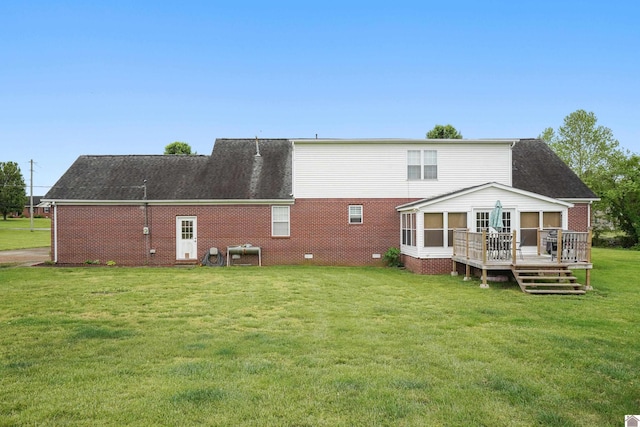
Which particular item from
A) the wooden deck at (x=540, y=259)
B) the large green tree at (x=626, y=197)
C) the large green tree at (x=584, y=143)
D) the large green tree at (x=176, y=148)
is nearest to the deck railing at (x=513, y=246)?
the wooden deck at (x=540, y=259)

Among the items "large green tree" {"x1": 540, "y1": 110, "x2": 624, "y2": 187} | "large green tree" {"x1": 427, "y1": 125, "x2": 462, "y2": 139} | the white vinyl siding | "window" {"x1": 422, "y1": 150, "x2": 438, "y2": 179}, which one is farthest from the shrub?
"large green tree" {"x1": 540, "y1": 110, "x2": 624, "y2": 187}

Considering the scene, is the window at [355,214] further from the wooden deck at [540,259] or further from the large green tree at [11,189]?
the large green tree at [11,189]

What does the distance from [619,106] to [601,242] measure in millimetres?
11978

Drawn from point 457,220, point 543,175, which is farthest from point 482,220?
point 543,175

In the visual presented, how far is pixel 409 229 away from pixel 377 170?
10.9ft

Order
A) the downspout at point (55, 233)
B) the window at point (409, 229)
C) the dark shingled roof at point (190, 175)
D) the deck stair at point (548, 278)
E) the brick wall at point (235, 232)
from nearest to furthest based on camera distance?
the deck stair at point (548, 278) → the window at point (409, 229) → the brick wall at point (235, 232) → the downspout at point (55, 233) → the dark shingled roof at point (190, 175)

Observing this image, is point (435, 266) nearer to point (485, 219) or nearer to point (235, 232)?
point (485, 219)

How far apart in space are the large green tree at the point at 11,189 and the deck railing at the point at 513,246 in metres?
81.7

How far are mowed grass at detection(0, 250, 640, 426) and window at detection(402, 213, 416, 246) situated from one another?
5897 mm

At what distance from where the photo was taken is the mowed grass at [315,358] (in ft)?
13.8

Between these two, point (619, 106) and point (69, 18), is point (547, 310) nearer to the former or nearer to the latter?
point (69, 18)

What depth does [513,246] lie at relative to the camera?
13406 mm

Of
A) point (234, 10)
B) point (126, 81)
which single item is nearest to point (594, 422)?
point (234, 10)

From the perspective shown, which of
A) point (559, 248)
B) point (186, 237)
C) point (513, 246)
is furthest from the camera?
point (186, 237)
